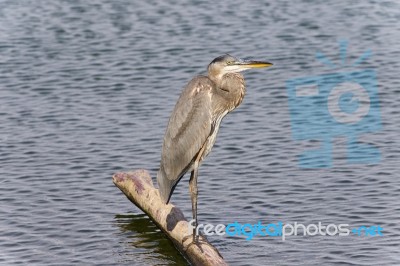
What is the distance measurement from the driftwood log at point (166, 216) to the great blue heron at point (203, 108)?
0.80ft

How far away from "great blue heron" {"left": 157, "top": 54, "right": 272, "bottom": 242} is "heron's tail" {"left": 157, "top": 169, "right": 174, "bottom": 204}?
141mm

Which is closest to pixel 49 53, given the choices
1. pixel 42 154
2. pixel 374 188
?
pixel 42 154

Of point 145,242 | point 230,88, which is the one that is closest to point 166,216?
point 145,242

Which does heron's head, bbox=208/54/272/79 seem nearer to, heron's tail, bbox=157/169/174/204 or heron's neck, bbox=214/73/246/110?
heron's neck, bbox=214/73/246/110

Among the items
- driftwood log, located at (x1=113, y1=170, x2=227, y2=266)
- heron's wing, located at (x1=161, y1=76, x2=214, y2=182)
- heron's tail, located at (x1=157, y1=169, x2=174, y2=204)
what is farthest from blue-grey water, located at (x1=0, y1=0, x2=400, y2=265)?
heron's wing, located at (x1=161, y1=76, x2=214, y2=182)

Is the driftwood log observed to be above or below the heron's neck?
below

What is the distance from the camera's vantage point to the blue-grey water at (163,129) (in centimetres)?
1538

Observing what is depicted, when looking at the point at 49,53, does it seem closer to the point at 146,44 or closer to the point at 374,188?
the point at 146,44

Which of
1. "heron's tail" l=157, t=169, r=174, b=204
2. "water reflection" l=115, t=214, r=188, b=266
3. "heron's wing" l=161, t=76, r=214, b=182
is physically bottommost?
"water reflection" l=115, t=214, r=188, b=266

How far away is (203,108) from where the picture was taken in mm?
13789

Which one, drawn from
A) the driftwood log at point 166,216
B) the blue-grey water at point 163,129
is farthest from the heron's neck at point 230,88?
the blue-grey water at point 163,129

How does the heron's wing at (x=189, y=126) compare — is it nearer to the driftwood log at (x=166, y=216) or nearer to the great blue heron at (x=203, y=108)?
the great blue heron at (x=203, y=108)

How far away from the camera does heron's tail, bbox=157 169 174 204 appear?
1416cm

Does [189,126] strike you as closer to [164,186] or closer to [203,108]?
[203,108]
